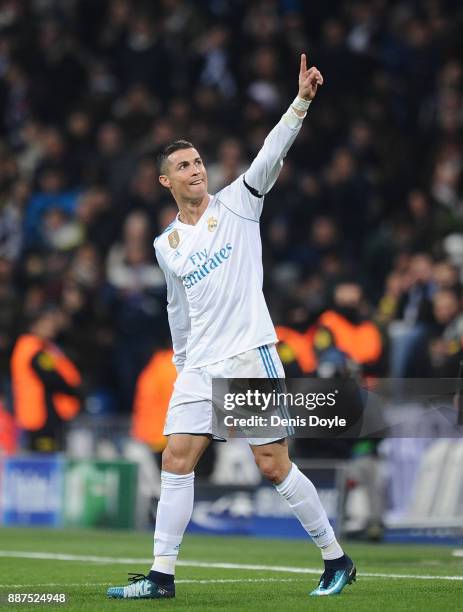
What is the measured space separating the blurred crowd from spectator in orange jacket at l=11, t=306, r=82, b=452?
108 cm

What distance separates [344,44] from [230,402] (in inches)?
465

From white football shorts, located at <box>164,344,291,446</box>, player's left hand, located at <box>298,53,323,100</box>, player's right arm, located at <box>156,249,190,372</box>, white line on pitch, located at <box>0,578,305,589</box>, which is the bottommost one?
white line on pitch, located at <box>0,578,305,589</box>

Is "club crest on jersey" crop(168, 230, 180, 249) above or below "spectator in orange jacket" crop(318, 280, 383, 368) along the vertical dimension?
above

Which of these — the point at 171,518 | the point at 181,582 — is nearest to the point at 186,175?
the point at 171,518

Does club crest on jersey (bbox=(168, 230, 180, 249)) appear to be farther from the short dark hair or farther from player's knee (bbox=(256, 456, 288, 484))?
player's knee (bbox=(256, 456, 288, 484))

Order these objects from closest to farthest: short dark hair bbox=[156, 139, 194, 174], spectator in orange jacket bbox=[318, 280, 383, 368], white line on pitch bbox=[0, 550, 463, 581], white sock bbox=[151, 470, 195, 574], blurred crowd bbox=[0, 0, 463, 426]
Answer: white sock bbox=[151, 470, 195, 574] < short dark hair bbox=[156, 139, 194, 174] < white line on pitch bbox=[0, 550, 463, 581] < spectator in orange jacket bbox=[318, 280, 383, 368] < blurred crowd bbox=[0, 0, 463, 426]

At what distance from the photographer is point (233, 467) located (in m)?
15.2

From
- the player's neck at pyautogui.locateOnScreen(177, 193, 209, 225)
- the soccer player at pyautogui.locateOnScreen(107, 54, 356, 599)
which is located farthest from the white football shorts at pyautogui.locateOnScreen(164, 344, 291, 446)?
the player's neck at pyautogui.locateOnScreen(177, 193, 209, 225)

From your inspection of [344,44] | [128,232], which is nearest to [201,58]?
→ [344,44]

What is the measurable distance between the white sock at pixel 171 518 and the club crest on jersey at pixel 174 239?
1.22 m

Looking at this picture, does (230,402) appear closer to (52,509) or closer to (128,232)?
(52,509)

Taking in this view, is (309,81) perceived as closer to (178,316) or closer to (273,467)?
(178,316)

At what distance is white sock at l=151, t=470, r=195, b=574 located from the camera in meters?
7.33

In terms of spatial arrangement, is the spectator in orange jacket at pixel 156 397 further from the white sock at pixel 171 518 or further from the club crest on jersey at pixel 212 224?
the white sock at pixel 171 518
